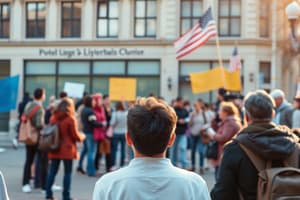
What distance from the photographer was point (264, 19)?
3144 cm

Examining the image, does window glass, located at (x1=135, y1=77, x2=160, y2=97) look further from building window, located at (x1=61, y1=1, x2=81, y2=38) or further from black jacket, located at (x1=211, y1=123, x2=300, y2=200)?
black jacket, located at (x1=211, y1=123, x2=300, y2=200)

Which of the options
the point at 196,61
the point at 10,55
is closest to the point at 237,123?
the point at 196,61

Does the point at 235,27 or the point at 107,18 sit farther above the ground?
the point at 107,18

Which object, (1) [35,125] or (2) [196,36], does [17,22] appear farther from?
(1) [35,125]

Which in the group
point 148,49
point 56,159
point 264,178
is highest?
point 148,49

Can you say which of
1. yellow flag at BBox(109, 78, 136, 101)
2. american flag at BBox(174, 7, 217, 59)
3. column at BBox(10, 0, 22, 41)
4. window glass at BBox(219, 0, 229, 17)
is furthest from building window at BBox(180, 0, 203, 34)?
yellow flag at BBox(109, 78, 136, 101)

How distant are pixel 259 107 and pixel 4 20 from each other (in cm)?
3123

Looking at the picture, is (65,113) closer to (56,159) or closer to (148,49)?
(56,159)

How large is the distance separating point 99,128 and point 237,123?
5368 mm

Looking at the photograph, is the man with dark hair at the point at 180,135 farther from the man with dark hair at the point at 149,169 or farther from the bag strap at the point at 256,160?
the man with dark hair at the point at 149,169

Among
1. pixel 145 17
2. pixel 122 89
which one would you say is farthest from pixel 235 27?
pixel 122 89

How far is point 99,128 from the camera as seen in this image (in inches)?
548

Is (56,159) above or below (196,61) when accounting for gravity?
below

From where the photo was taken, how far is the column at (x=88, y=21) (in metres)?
32.7
